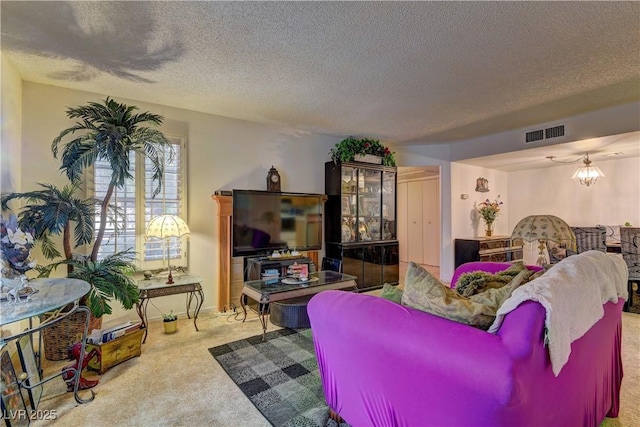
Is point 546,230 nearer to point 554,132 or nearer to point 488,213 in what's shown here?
point 554,132

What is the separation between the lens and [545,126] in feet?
13.8

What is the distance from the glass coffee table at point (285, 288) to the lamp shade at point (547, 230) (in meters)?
1.68

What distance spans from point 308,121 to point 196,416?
136 inches

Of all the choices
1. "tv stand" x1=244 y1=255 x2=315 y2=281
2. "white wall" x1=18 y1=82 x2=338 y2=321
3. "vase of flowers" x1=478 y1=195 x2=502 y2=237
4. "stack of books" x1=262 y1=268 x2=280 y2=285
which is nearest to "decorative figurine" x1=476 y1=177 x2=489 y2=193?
"vase of flowers" x1=478 y1=195 x2=502 y2=237

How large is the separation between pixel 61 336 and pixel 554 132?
5931 millimetres

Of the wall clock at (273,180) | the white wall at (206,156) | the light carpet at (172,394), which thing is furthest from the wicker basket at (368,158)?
the light carpet at (172,394)

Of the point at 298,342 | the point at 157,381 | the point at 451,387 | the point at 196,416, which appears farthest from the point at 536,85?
the point at 157,381

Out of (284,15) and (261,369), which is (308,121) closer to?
(284,15)

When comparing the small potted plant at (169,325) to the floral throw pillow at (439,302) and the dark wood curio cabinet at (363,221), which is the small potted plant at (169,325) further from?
the floral throw pillow at (439,302)

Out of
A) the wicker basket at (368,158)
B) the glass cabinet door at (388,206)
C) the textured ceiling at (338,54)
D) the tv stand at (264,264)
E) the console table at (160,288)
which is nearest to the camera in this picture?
the textured ceiling at (338,54)

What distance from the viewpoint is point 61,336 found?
8.38 ft

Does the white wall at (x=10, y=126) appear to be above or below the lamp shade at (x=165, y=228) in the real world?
above

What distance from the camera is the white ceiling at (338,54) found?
1.92 meters

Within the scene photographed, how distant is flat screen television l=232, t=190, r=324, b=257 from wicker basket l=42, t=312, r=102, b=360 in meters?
1.60
